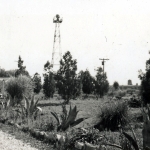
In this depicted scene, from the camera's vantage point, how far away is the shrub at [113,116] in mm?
8961

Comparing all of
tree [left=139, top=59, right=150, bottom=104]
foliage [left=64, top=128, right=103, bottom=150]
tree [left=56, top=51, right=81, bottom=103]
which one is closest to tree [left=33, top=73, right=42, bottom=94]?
tree [left=56, top=51, right=81, bottom=103]

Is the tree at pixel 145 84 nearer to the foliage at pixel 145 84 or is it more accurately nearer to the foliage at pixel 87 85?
the foliage at pixel 145 84

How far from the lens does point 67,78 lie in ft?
72.4

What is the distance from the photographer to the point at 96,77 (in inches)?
1460

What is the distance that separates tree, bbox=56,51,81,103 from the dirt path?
13477 mm

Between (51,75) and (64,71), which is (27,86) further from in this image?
(51,75)

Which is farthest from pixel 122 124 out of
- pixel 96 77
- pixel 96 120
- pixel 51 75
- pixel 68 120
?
pixel 96 77

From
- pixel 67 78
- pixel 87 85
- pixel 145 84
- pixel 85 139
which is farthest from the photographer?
pixel 87 85

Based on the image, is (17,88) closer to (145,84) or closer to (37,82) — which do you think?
(145,84)

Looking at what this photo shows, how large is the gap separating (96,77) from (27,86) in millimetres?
19930

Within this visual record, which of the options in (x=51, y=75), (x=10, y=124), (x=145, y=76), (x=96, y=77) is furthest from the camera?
(x=96, y=77)

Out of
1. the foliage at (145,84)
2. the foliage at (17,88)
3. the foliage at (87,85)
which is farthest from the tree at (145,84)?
the foliage at (87,85)

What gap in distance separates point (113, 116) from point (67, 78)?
1317 centimetres

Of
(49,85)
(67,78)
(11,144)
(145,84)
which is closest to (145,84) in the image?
(145,84)
